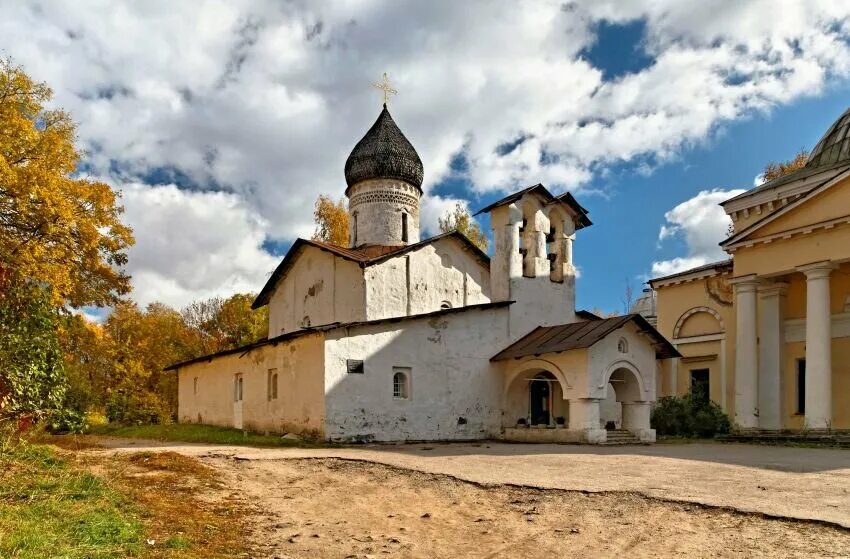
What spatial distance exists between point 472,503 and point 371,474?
8.97 ft

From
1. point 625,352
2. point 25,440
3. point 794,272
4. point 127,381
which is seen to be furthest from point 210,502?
point 127,381

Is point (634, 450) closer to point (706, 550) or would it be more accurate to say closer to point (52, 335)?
point (706, 550)

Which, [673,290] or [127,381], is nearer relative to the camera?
[673,290]

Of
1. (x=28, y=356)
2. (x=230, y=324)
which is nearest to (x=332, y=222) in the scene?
(x=230, y=324)

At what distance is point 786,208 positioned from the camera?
1986cm

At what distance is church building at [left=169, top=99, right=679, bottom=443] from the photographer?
1723 centimetres

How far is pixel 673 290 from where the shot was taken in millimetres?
26453

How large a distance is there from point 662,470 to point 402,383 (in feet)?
28.5

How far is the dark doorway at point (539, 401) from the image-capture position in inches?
818

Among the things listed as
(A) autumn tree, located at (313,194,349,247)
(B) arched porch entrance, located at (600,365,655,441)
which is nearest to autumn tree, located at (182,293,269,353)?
(A) autumn tree, located at (313,194,349,247)

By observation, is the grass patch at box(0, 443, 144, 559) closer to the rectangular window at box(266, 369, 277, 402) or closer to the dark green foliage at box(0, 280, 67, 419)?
the dark green foliage at box(0, 280, 67, 419)

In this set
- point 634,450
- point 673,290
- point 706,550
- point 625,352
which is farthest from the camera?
point 673,290

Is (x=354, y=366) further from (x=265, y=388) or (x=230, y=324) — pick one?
(x=230, y=324)

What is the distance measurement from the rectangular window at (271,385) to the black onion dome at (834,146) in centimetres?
1926
